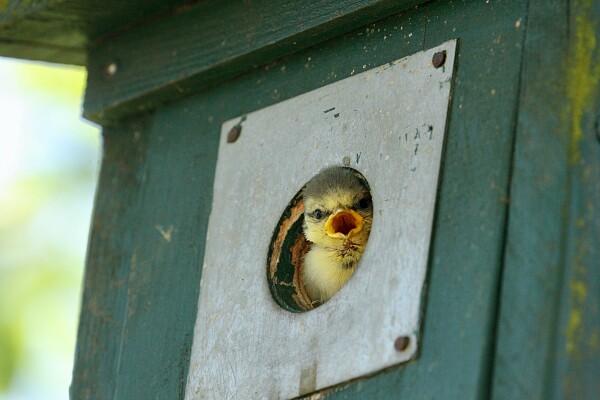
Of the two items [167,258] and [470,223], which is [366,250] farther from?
[167,258]

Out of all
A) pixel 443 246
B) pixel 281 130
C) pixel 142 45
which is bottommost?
pixel 443 246

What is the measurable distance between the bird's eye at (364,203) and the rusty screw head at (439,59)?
74 cm

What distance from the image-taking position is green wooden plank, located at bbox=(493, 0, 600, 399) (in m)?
2.06

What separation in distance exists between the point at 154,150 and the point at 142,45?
29cm

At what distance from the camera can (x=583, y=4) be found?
2293mm

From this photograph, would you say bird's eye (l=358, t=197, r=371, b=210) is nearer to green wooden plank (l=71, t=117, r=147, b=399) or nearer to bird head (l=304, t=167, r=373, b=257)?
bird head (l=304, t=167, r=373, b=257)

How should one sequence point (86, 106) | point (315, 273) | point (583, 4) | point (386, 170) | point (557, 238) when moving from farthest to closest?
point (86, 106), point (315, 273), point (386, 170), point (583, 4), point (557, 238)

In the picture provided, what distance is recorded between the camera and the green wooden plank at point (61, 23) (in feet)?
10.4

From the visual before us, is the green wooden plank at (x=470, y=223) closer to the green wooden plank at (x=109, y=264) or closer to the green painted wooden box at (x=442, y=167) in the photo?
the green painted wooden box at (x=442, y=167)

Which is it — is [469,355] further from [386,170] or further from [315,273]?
[315,273]

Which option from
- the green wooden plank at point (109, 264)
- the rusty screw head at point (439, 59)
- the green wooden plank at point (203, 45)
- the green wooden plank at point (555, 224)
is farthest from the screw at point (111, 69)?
the green wooden plank at point (555, 224)

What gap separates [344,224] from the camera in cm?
320

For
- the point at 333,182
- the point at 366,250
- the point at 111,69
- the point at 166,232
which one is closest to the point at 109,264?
the point at 166,232

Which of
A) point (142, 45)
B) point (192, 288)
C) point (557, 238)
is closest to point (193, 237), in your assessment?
point (192, 288)
